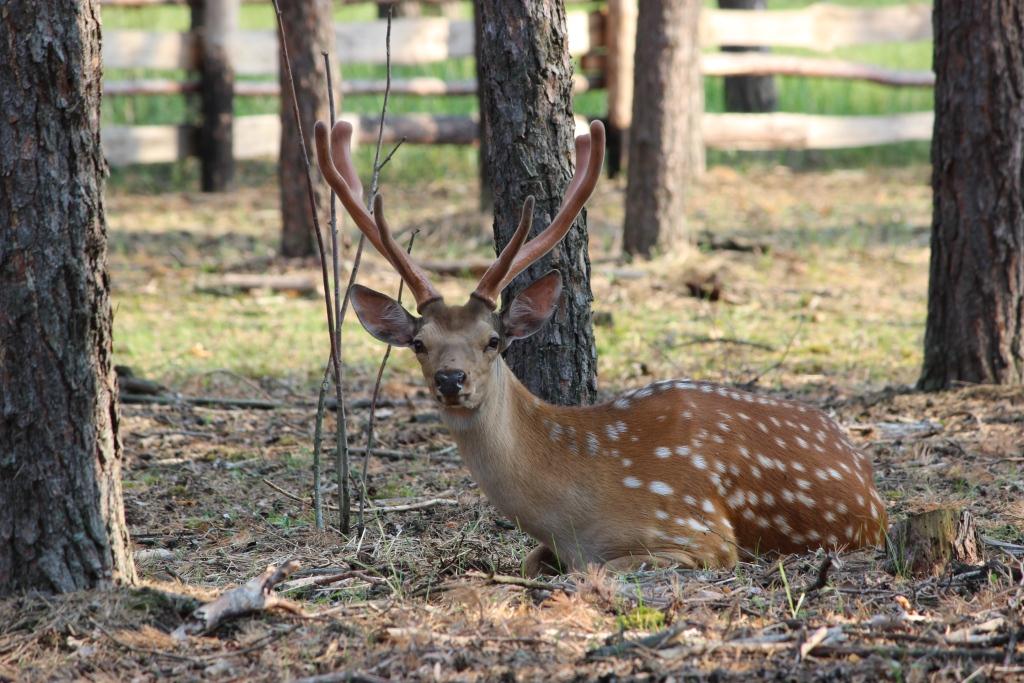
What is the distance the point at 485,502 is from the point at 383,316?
1245mm

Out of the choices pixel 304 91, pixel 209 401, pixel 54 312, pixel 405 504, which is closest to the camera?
pixel 54 312

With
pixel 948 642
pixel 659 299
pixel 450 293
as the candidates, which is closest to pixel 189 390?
pixel 450 293

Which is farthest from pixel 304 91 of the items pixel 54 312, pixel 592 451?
pixel 54 312

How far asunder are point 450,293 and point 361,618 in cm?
618

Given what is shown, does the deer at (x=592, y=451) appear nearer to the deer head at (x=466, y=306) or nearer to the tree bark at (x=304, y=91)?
the deer head at (x=466, y=306)

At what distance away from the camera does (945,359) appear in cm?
736

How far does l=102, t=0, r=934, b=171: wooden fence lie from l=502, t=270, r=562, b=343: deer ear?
9451 millimetres

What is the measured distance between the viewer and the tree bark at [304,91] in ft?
35.5

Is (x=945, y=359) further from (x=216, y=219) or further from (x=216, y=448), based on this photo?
(x=216, y=219)

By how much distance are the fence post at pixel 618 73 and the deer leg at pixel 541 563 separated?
1002 centimetres

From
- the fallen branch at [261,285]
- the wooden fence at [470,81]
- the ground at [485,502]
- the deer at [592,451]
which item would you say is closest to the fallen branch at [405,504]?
the ground at [485,502]

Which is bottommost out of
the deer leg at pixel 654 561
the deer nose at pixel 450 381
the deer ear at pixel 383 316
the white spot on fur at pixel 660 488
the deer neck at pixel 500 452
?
the deer leg at pixel 654 561

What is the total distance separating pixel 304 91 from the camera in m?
10.9

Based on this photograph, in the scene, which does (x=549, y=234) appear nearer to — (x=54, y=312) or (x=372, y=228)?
(x=372, y=228)
